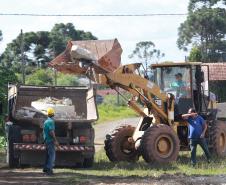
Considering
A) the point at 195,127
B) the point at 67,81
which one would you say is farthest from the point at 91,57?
the point at 67,81

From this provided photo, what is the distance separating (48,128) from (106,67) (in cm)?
285

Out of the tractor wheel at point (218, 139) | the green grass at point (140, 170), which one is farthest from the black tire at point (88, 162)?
the tractor wheel at point (218, 139)

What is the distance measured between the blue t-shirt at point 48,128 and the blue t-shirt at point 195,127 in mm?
4161

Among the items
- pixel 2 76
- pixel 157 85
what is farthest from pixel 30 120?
pixel 2 76

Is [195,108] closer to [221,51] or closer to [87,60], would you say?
[87,60]

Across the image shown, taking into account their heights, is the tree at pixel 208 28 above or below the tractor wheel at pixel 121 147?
above

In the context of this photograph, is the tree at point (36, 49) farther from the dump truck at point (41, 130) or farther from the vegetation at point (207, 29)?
the dump truck at point (41, 130)

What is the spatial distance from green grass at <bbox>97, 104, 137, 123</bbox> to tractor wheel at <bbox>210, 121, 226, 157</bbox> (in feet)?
91.0

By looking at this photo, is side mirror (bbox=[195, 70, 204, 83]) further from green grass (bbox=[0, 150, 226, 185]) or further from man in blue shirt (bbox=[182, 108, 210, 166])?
green grass (bbox=[0, 150, 226, 185])

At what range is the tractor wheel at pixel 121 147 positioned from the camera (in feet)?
63.7

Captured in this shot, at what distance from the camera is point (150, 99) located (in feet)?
63.0

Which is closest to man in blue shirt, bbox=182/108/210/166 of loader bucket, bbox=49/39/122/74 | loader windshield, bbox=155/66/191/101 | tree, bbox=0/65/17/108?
loader windshield, bbox=155/66/191/101

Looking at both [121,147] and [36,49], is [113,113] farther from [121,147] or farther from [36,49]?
[121,147]

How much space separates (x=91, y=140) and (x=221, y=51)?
57281 millimetres
